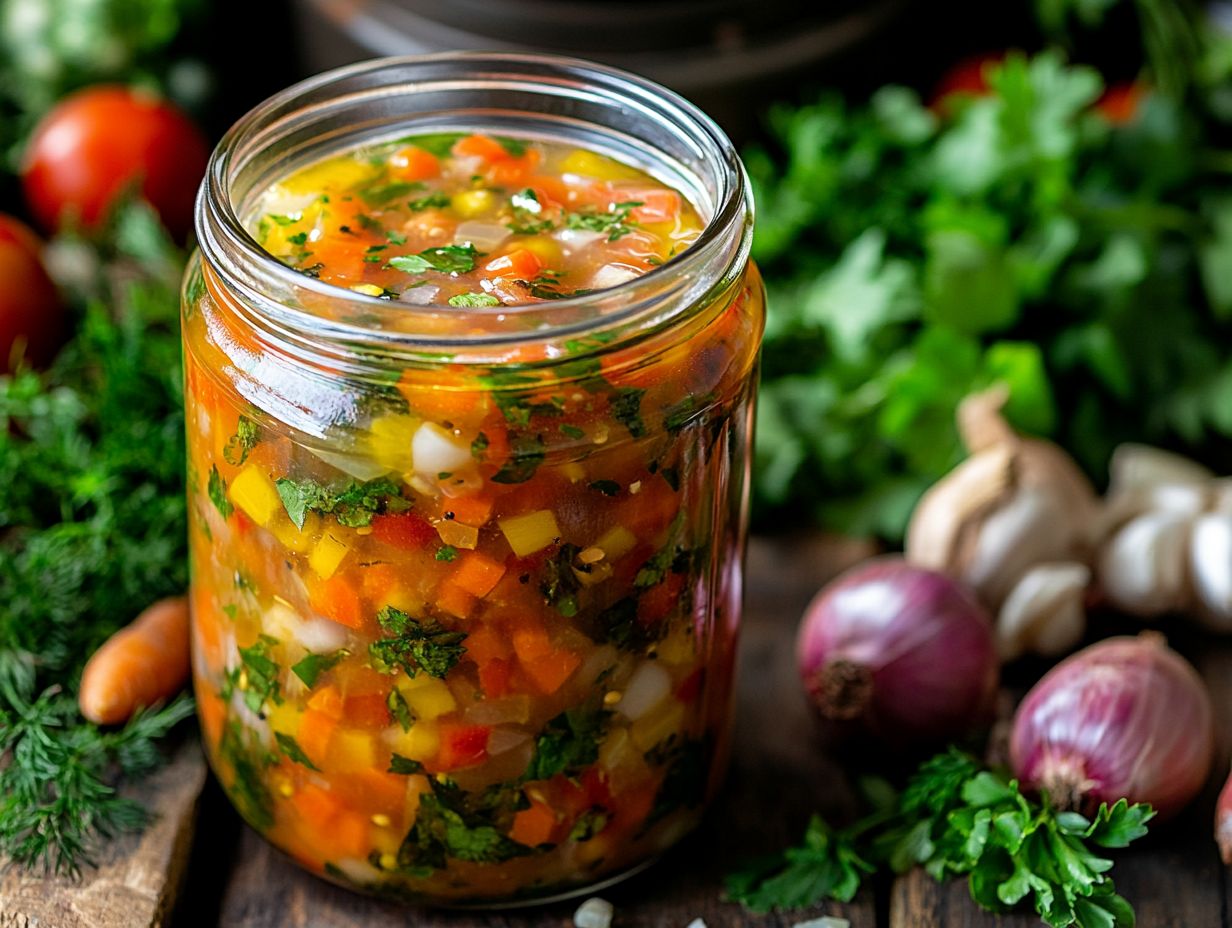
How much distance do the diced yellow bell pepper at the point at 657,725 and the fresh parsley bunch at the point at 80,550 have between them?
623 mm

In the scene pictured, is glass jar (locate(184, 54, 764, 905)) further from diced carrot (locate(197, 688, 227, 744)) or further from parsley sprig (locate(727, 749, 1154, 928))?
parsley sprig (locate(727, 749, 1154, 928))

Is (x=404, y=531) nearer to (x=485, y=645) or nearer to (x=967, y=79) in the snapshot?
(x=485, y=645)

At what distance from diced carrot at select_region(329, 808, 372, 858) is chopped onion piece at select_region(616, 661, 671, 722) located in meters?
0.32

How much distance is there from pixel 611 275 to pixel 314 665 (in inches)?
20.1

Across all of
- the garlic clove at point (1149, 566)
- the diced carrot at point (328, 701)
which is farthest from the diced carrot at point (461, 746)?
the garlic clove at point (1149, 566)

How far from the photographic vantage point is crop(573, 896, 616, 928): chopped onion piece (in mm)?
1724

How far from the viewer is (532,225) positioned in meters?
1.64

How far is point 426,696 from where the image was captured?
5.04 feet

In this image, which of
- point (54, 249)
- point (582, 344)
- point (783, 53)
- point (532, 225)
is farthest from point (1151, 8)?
point (54, 249)

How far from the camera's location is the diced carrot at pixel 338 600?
149cm

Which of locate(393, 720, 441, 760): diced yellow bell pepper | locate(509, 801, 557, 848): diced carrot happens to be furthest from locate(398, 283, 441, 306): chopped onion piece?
locate(509, 801, 557, 848): diced carrot

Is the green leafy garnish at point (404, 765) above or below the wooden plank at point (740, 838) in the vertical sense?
above

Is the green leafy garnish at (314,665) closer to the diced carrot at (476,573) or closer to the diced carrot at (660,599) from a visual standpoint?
the diced carrot at (476,573)

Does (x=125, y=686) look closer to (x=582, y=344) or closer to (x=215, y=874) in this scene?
(x=215, y=874)
